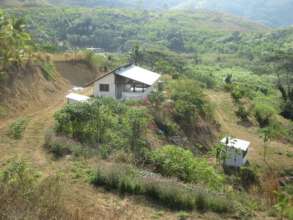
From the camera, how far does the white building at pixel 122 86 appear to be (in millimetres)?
38781

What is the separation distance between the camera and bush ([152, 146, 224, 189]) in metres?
20.3

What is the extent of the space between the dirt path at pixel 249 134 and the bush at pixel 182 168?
14.0 meters

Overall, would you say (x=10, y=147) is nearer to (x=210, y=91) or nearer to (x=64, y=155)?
(x=64, y=155)

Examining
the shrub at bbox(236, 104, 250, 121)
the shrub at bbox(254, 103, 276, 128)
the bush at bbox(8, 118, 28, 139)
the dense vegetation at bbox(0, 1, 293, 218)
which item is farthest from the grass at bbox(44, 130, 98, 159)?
the shrub at bbox(254, 103, 276, 128)

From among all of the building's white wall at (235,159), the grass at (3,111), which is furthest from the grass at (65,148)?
the building's white wall at (235,159)

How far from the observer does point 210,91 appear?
59.8 meters

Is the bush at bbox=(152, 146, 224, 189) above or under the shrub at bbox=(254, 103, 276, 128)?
above

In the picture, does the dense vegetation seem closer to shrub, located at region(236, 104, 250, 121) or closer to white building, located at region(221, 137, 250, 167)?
shrub, located at region(236, 104, 250, 121)

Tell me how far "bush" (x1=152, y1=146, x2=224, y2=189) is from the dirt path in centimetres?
1397

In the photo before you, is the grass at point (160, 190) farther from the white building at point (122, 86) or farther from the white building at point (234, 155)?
the white building at point (122, 86)

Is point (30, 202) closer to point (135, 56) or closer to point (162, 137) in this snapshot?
point (162, 137)

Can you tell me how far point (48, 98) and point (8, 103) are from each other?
21.3 feet

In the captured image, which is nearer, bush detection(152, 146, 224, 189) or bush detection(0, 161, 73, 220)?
bush detection(0, 161, 73, 220)

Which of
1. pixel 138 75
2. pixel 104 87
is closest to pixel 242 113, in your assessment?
pixel 138 75
